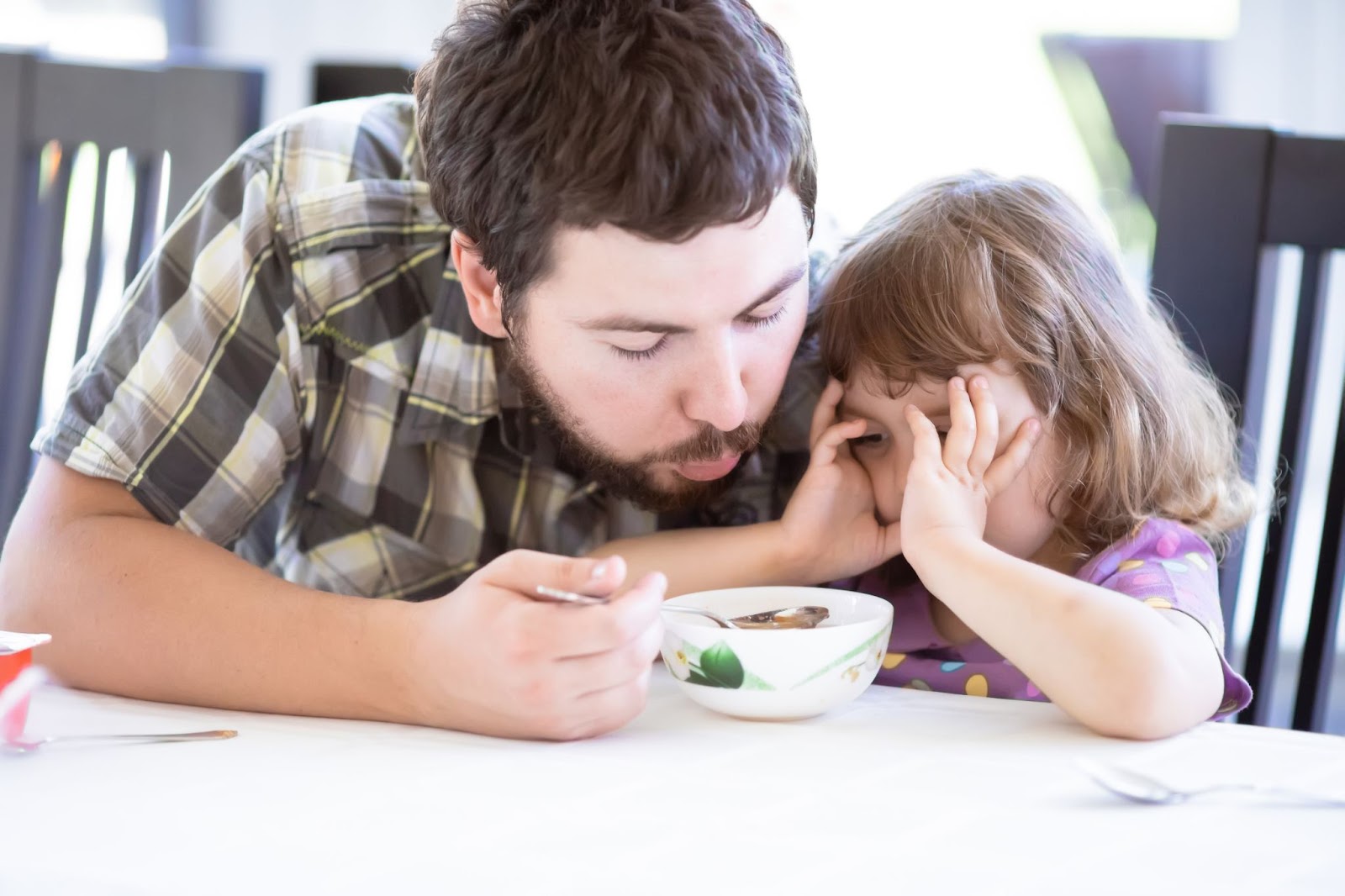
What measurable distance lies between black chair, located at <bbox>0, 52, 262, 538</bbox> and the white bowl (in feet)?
3.09

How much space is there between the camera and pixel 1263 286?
1.24 metres

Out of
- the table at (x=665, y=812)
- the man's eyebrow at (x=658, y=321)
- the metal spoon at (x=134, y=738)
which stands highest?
the man's eyebrow at (x=658, y=321)

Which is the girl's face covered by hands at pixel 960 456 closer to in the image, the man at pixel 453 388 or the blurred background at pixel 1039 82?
the man at pixel 453 388

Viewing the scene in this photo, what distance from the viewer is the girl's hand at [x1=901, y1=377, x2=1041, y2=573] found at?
39.5 inches

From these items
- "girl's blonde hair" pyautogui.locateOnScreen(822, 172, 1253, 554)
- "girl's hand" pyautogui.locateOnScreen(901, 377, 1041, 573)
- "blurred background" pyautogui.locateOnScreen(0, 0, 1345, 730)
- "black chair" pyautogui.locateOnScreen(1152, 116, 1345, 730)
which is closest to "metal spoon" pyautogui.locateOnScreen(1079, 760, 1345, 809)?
"girl's hand" pyautogui.locateOnScreen(901, 377, 1041, 573)

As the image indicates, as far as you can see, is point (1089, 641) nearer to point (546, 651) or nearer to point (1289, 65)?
point (546, 651)

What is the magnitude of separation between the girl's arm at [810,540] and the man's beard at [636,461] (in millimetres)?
48

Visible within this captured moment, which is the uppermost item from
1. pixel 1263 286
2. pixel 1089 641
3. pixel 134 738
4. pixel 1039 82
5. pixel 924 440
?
pixel 1039 82

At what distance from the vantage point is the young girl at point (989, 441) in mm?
1046

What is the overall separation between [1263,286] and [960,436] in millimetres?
427

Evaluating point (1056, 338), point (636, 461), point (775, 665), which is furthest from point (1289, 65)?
point (775, 665)

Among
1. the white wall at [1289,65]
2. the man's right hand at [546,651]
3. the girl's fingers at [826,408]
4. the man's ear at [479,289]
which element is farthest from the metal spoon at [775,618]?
the white wall at [1289,65]

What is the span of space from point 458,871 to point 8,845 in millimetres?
244

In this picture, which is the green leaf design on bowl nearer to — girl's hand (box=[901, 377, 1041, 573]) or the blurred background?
girl's hand (box=[901, 377, 1041, 573])
